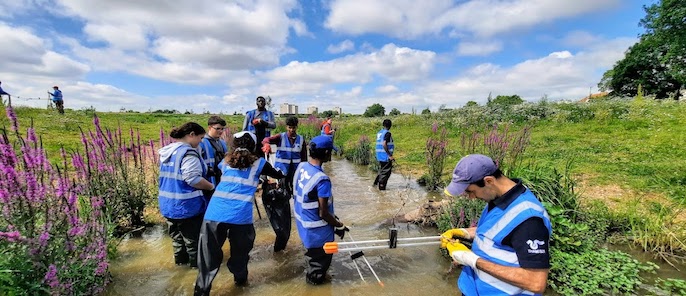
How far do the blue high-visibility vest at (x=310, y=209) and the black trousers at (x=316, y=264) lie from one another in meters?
0.15

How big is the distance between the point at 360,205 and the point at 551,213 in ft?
12.8

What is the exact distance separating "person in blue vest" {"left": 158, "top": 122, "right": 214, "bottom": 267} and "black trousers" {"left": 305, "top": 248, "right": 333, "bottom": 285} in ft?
4.33

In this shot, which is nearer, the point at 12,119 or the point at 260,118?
the point at 12,119

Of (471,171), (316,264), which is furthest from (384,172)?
(471,171)

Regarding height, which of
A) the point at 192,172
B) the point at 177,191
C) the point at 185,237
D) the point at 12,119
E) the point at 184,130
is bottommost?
Result: the point at 185,237

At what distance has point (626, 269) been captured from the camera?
3709mm

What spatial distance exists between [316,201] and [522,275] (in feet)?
6.69

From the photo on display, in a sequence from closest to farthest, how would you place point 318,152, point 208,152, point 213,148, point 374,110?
point 318,152 → point 208,152 → point 213,148 → point 374,110

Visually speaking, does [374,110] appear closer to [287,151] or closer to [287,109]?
[287,109]

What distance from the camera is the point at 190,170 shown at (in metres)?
3.51

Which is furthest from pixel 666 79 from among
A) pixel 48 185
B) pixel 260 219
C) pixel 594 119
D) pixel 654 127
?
pixel 48 185

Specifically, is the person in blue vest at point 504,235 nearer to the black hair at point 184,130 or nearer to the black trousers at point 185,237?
the black hair at point 184,130

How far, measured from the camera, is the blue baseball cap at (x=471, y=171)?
1893 millimetres

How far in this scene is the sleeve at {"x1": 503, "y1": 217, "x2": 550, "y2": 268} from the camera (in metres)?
1.71
